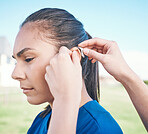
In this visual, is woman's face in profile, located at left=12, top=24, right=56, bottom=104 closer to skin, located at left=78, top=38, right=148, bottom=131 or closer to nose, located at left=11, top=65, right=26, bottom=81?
nose, located at left=11, top=65, right=26, bottom=81

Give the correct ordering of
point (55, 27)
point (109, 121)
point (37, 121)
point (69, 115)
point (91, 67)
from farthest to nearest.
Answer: point (37, 121)
point (91, 67)
point (55, 27)
point (109, 121)
point (69, 115)

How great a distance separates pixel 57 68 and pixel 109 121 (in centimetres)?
60

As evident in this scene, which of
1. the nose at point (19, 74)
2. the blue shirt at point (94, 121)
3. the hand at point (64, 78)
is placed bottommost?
the blue shirt at point (94, 121)

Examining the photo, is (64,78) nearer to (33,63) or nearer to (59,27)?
(33,63)

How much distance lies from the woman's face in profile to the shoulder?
0.33 m

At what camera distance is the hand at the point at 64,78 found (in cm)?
114

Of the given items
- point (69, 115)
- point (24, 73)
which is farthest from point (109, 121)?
point (24, 73)

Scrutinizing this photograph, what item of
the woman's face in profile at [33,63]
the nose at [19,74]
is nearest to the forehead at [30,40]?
the woman's face in profile at [33,63]

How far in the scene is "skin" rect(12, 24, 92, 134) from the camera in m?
1.13

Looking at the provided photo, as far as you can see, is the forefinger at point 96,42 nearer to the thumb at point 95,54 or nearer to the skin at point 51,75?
the thumb at point 95,54

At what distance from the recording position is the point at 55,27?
1609 millimetres

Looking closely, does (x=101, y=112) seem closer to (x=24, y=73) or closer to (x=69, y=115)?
(x=69, y=115)

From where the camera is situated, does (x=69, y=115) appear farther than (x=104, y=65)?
No

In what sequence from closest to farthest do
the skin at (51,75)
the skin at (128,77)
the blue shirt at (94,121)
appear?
the skin at (51,75)
the blue shirt at (94,121)
the skin at (128,77)
